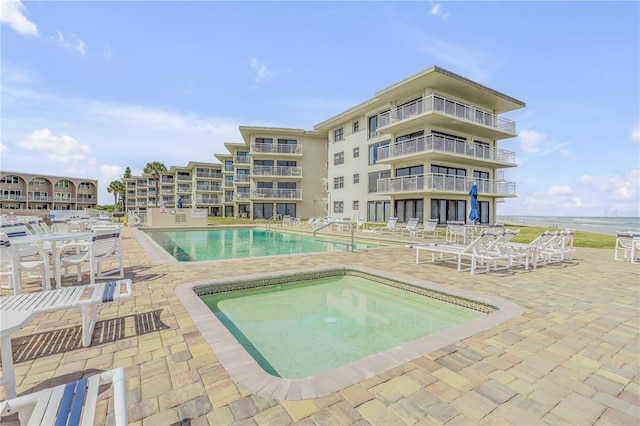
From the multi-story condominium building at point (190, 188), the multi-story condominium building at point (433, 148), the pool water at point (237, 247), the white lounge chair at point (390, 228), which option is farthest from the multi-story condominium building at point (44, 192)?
the white lounge chair at point (390, 228)

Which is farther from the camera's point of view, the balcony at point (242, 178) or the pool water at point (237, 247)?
the balcony at point (242, 178)

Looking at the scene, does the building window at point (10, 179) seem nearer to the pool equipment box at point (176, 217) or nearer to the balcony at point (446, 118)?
the pool equipment box at point (176, 217)

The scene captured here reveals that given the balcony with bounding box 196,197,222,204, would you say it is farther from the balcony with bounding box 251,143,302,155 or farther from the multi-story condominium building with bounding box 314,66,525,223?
the multi-story condominium building with bounding box 314,66,525,223

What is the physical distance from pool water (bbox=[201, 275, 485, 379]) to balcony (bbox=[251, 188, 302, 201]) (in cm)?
2757

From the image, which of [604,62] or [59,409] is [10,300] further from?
[604,62]

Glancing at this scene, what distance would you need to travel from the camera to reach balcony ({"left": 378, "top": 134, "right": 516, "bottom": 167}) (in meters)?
18.6

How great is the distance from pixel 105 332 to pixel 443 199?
20.6 m

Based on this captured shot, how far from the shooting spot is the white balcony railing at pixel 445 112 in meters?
18.3

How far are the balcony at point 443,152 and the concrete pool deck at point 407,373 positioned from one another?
50.9 ft

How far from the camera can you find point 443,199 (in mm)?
20469

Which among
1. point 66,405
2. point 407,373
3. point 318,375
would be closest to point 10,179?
point 66,405

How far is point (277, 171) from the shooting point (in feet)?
110

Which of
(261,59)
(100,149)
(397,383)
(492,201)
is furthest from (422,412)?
(100,149)

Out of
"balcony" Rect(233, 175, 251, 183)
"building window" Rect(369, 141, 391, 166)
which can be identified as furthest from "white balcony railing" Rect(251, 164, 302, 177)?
"building window" Rect(369, 141, 391, 166)
